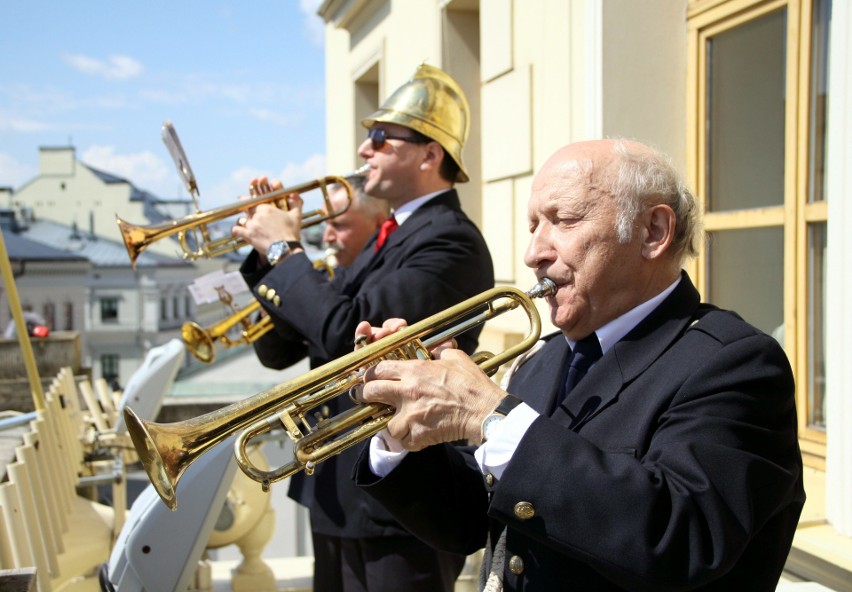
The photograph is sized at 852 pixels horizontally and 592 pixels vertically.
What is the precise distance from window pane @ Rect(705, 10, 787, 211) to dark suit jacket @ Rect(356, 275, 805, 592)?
1.79 meters

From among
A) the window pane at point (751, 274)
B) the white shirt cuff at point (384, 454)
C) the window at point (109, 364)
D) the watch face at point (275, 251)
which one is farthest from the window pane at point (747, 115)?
the window at point (109, 364)

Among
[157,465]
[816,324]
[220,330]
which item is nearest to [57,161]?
[220,330]

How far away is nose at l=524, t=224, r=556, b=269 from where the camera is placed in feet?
6.39

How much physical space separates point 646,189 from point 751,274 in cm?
195

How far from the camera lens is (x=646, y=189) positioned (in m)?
1.91

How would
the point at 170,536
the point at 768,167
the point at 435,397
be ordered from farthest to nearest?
the point at 768,167 → the point at 170,536 → the point at 435,397

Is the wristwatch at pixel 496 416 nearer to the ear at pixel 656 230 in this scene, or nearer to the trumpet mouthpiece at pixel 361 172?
the ear at pixel 656 230

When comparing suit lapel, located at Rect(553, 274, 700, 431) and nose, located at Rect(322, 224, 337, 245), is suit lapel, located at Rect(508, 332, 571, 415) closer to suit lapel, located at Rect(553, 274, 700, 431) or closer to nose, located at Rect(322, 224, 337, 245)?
suit lapel, located at Rect(553, 274, 700, 431)

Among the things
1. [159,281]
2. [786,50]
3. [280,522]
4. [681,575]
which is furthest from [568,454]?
[159,281]

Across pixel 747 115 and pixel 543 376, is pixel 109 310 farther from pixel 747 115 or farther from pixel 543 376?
pixel 543 376

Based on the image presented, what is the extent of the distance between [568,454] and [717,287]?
2.45 m

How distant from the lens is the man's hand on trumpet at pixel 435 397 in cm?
174

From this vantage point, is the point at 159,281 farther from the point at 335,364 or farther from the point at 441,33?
the point at 335,364

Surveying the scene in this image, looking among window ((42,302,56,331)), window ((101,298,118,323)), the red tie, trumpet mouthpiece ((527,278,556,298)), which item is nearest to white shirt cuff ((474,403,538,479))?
trumpet mouthpiece ((527,278,556,298))
